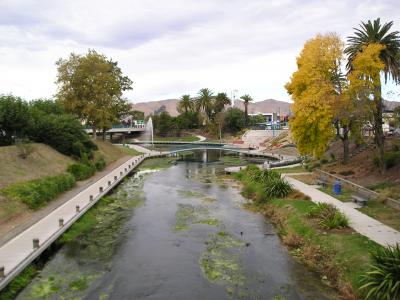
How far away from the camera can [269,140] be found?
324 ft

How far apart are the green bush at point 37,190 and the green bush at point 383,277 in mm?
21034

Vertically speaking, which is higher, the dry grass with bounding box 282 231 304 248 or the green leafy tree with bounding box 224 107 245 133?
the green leafy tree with bounding box 224 107 245 133

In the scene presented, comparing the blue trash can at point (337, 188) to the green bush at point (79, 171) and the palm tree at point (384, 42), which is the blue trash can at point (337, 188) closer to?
the palm tree at point (384, 42)

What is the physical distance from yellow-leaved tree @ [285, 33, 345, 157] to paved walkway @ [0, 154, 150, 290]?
1991cm

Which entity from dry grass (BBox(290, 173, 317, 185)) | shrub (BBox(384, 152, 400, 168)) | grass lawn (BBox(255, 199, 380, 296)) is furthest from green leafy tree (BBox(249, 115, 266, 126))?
grass lawn (BBox(255, 199, 380, 296))

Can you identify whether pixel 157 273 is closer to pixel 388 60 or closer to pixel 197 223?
pixel 197 223

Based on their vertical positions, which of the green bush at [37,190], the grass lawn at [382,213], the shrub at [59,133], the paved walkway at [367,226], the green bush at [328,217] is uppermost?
the shrub at [59,133]

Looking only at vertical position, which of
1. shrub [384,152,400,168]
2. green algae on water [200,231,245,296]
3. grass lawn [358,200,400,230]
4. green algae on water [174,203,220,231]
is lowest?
green algae on water [200,231,245,296]

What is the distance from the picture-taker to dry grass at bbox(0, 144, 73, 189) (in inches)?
1221

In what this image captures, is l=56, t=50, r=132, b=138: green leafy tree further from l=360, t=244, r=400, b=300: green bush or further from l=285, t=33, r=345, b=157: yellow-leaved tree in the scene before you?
l=360, t=244, r=400, b=300: green bush

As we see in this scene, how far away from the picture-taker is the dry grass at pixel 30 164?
102 ft

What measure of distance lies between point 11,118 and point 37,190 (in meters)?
12.9

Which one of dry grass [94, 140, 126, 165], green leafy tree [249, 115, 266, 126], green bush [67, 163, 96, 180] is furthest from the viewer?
green leafy tree [249, 115, 266, 126]

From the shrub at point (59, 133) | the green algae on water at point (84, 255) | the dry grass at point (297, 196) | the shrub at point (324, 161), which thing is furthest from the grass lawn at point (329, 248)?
the shrub at point (59, 133)
